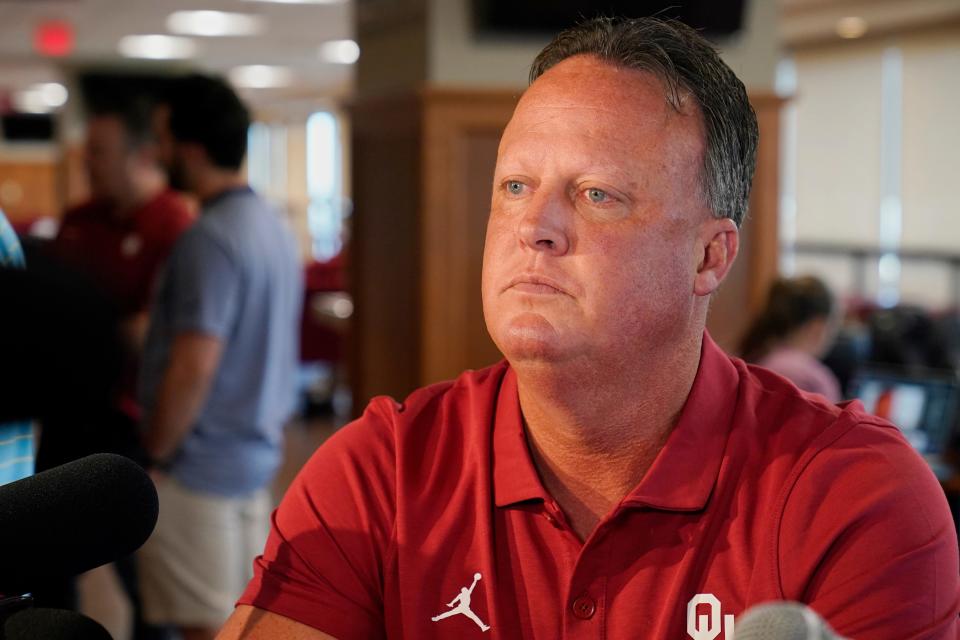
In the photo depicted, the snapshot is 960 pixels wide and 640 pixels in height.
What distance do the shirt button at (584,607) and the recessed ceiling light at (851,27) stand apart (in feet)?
32.7

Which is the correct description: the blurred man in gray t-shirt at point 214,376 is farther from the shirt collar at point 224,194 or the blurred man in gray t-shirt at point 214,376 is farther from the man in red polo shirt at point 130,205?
the man in red polo shirt at point 130,205

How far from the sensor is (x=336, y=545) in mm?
1200

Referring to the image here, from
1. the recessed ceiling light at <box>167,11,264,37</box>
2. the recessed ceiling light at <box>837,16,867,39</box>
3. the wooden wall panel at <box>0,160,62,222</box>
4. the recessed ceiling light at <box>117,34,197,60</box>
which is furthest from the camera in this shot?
the wooden wall panel at <box>0,160,62,222</box>

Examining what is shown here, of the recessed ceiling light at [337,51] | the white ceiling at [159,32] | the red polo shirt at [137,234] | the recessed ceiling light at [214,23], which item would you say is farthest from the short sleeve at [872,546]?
the recessed ceiling light at [337,51]

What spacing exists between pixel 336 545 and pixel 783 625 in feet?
2.23

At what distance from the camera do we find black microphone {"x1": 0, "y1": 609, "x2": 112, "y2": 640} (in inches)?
29.2

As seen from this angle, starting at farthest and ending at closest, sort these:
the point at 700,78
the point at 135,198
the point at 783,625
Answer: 1. the point at 135,198
2. the point at 700,78
3. the point at 783,625

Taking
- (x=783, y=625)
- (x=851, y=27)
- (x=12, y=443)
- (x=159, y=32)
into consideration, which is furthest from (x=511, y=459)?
(x=159, y=32)

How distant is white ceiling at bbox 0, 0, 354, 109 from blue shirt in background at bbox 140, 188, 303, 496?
5.05 metres

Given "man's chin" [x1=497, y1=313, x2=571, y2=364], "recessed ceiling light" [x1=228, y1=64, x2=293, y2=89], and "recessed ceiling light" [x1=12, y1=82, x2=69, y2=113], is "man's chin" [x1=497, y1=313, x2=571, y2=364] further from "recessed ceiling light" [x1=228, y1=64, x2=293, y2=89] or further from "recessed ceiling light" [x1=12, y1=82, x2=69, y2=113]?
"recessed ceiling light" [x1=12, y1=82, x2=69, y2=113]

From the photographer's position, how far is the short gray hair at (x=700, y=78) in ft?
3.89

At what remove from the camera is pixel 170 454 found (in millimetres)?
2941

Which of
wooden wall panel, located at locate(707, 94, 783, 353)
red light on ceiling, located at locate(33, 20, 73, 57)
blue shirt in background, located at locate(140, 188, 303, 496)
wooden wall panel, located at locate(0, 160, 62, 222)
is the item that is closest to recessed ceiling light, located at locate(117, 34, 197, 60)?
red light on ceiling, located at locate(33, 20, 73, 57)

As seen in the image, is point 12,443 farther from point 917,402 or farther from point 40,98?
point 40,98
